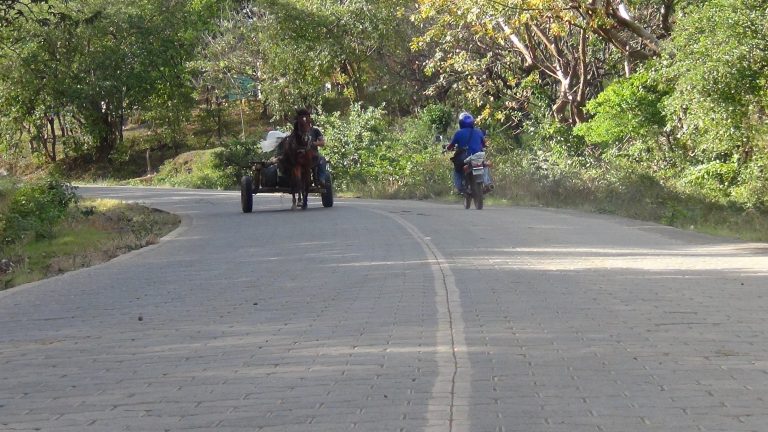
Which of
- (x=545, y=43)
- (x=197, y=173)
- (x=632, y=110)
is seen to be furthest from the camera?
(x=197, y=173)

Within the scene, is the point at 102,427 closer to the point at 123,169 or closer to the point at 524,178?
the point at 524,178

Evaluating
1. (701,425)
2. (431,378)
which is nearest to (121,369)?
(431,378)

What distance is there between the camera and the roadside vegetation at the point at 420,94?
24797 millimetres

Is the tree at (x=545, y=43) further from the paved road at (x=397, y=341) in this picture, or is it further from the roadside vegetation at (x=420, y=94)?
the paved road at (x=397, y=341)

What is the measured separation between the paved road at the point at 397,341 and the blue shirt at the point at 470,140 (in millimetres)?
7852

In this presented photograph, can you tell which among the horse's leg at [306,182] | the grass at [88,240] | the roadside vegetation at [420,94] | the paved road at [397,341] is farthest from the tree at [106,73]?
the paved road at [397,341]

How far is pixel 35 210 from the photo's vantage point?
978 inches

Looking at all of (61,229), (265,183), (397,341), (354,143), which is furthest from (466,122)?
(354,143)

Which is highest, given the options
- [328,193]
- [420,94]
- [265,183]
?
[420,94]

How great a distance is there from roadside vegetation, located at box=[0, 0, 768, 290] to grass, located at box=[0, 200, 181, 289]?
394 centimetres

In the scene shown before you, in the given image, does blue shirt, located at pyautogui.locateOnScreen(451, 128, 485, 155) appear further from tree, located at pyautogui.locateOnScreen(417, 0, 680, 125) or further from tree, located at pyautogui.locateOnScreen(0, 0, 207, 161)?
tree, located at pyautogui.locateOnScreen(0, 0, 207, 161)

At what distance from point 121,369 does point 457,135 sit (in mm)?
17301

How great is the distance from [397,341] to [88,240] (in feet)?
46.3

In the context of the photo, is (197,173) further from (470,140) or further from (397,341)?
(397,341)
